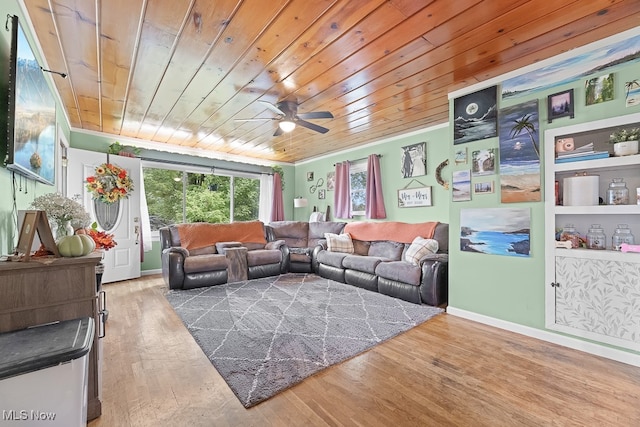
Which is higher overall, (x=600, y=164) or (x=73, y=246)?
(x=600, y=164)

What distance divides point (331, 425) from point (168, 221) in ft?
16.6

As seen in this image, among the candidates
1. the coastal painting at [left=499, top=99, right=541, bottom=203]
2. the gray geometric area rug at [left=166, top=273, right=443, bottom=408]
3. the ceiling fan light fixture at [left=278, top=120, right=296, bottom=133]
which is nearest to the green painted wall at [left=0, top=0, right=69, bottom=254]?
the gray geometric area rug at [left=166, top=273, right=443, bottom=408]

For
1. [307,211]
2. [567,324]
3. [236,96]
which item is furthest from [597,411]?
[307,211]

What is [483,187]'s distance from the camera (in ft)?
9.13

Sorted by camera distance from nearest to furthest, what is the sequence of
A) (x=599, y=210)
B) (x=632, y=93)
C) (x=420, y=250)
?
(x=632, y=93)
(x=599, y=210)
(x=420, y=250)

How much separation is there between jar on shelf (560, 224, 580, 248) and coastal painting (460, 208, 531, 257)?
24 cm

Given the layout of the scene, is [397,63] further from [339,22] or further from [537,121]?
[537,121]

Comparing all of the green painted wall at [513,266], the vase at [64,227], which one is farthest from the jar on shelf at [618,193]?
the vase at [64,227]

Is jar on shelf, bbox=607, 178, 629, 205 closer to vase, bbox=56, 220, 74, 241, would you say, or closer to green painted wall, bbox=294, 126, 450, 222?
green painted wall, bbox=294, 126, 450, 222

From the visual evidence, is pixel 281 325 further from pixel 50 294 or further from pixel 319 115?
pixel 319 115

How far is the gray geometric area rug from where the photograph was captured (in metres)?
1.92

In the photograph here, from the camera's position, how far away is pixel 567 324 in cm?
228

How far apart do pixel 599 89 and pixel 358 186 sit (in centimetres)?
352

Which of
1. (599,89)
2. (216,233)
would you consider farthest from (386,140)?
(216,233)
